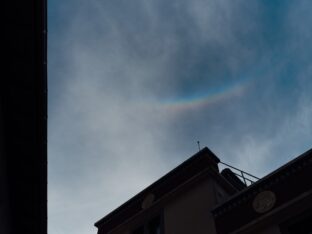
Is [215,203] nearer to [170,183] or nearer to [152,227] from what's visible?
[170,183]
